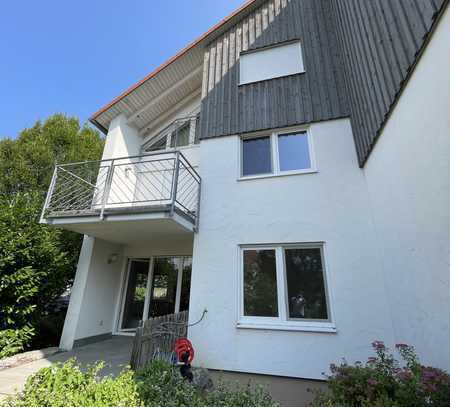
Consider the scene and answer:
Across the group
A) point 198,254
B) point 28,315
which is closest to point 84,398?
point 198,254

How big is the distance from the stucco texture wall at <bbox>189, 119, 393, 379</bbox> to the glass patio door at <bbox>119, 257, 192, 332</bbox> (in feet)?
8.83

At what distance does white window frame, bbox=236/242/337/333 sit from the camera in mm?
4684

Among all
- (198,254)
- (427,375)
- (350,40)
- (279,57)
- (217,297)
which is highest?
(279,57)

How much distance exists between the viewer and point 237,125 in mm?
6867

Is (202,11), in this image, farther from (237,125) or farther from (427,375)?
(427,375)

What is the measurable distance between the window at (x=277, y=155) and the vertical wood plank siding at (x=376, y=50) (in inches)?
47.8

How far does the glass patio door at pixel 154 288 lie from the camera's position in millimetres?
8078

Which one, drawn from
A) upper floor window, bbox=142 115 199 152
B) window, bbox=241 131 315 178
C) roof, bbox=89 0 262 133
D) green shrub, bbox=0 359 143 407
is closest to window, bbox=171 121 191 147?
upper floor window, bbox=142 115 199 152

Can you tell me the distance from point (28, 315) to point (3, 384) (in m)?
2.81

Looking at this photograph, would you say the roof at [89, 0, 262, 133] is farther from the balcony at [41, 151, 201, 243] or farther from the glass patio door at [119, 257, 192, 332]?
the glass patio door at [119, 257, 192, 332]

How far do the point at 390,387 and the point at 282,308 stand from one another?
7.32 feet

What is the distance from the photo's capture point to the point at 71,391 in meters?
2.69

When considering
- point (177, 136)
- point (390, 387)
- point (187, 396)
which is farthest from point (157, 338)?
point (177, 136)

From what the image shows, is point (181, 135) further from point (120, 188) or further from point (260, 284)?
point (260, 284)
